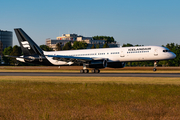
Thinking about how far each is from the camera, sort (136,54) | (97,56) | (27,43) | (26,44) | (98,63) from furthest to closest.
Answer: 1. (26,44)
2. (27,43)
3. (97,56)
4. (136,54)
5. (98,63)

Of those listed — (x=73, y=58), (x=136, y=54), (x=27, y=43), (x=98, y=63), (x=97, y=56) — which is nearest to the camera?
(x=98, y=63)

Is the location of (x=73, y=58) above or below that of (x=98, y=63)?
above

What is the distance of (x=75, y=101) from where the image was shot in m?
14.7

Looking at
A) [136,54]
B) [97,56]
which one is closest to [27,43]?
[97,56]

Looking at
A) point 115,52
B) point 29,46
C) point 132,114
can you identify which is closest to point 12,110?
point 132,114

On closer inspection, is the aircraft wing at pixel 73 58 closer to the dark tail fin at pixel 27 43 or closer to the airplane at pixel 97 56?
the airplane at pixel 97 56

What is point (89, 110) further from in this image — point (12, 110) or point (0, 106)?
point (0, 106)

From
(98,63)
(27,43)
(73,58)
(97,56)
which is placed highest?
(27,43)

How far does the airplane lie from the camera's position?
44.1 meters

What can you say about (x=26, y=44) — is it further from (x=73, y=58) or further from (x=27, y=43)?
(x=73, y=58)

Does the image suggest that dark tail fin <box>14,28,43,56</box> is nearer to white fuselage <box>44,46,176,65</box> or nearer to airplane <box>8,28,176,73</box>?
airplane <box>8,28,176,73</box>

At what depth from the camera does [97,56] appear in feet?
155

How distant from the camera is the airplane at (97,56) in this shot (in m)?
44.1

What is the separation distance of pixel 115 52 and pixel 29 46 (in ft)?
62.2
